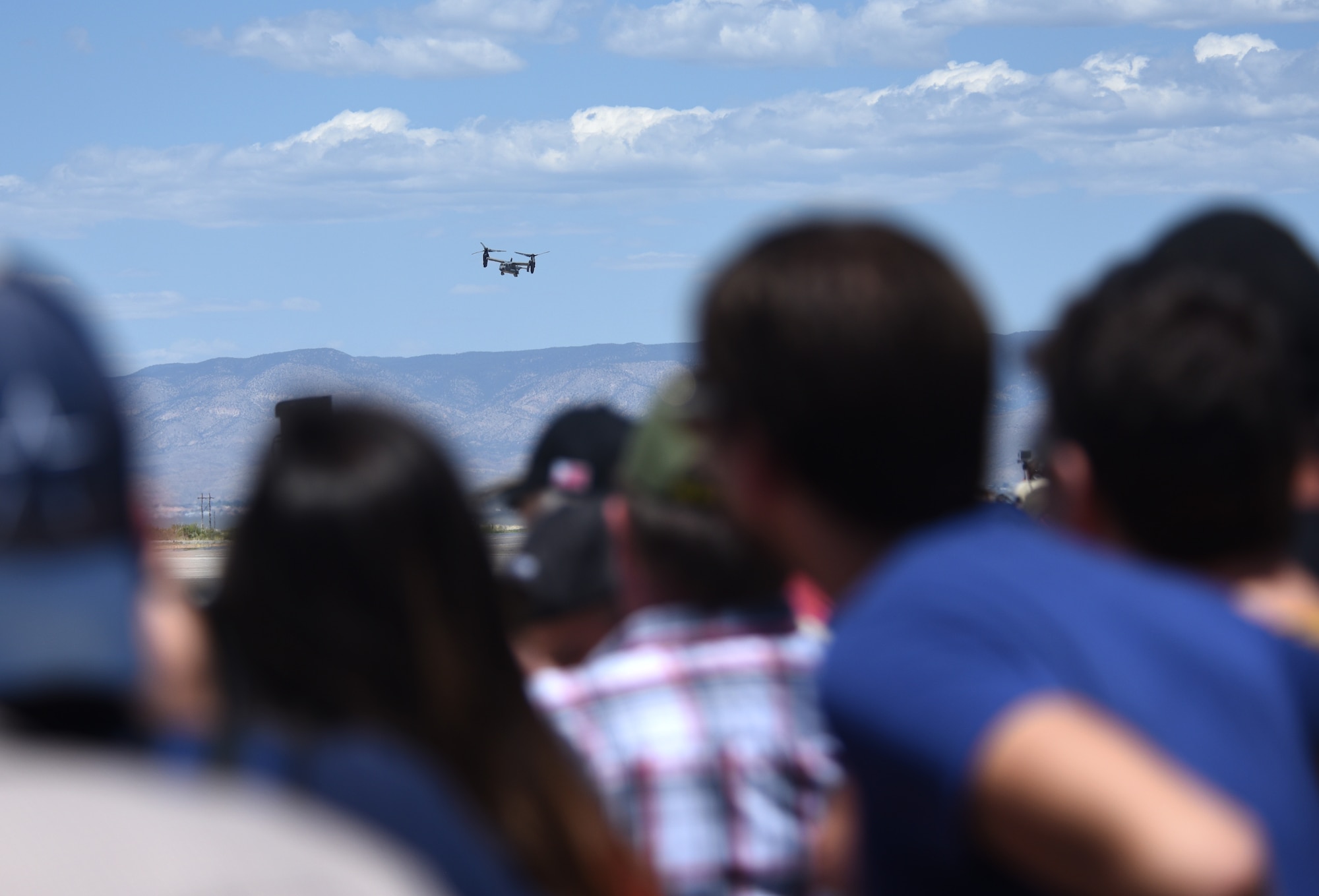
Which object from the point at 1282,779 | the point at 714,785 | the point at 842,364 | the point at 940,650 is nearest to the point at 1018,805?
the point at 940,650

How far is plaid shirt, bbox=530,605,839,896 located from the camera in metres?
2.62

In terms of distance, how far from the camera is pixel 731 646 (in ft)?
9.13

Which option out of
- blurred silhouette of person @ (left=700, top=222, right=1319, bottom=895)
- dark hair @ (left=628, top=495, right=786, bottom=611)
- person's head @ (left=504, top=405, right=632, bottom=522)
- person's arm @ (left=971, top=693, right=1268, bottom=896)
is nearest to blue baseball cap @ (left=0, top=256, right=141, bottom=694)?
blurred silhouette of person @ (left=700, top=222, right=1319, bottom=895)

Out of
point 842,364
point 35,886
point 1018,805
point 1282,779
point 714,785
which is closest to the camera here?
point 35,886

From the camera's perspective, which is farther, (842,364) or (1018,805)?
(842,364)

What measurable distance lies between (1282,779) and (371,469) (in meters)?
1.06

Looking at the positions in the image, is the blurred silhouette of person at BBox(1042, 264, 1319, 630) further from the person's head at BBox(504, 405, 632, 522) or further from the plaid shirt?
the person's head at BBox(504, 405, 632, 522)

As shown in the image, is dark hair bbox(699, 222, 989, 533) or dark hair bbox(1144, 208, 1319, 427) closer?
dark hair bbox(699, 222, 989, 533)

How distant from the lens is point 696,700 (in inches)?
107

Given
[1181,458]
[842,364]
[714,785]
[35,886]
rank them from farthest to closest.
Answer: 1. [714,785]
2. [1181,458]
3. [842,364]
4. [35,886]

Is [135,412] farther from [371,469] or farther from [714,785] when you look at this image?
[714,785]

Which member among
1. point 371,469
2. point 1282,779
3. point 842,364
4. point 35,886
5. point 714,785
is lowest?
point 714,785

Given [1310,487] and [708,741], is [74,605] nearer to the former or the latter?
[708,741]

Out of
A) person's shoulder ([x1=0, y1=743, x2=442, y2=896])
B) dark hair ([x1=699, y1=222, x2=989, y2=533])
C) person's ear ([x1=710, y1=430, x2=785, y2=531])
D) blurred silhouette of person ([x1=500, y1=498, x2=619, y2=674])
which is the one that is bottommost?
blurred silhouette of person ([x1=500, y1=498, x2=619, y2=674])
